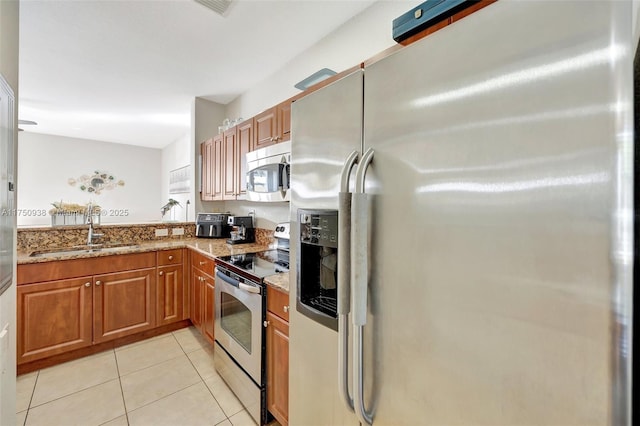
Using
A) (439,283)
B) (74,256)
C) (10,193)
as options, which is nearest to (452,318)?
(439,283)

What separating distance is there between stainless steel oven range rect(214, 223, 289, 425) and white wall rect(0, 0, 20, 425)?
3.25 feet

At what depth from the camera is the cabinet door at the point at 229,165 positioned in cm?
287

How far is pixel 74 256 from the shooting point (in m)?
2.22

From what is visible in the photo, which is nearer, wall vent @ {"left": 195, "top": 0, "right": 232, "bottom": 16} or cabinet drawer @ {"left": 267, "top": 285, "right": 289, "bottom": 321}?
cabinet drawer @ {"left": 267, "top": 285, "right": 289, "bottom": 321}

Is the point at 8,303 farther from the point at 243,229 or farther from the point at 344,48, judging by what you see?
the point at 344,48

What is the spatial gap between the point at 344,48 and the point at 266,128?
89cm

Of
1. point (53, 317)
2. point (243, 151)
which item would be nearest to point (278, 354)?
point (243, 151)

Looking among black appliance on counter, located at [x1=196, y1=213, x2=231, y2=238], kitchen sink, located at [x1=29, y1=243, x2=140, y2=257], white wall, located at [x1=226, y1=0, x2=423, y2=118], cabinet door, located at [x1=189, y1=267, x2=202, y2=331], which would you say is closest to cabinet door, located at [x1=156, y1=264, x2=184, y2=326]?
cabinet door, located at [x1=189, y1=267, x2=202, y2=331]

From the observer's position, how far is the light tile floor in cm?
168

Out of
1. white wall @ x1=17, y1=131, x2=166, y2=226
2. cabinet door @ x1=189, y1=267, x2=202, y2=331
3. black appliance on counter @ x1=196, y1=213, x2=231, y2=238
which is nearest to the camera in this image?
cabinet door @ x1=189, y1=267, x2=202, y2=331

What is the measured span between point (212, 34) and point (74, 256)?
2.15m

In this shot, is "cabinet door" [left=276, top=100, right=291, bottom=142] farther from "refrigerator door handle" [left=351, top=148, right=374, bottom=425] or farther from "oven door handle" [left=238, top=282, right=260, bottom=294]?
"refrigerator door handle" [left=351, top=148, right=374, bottom=425]

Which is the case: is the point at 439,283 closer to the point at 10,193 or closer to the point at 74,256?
the point at 10,193

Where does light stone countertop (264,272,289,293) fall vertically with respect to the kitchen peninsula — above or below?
above
